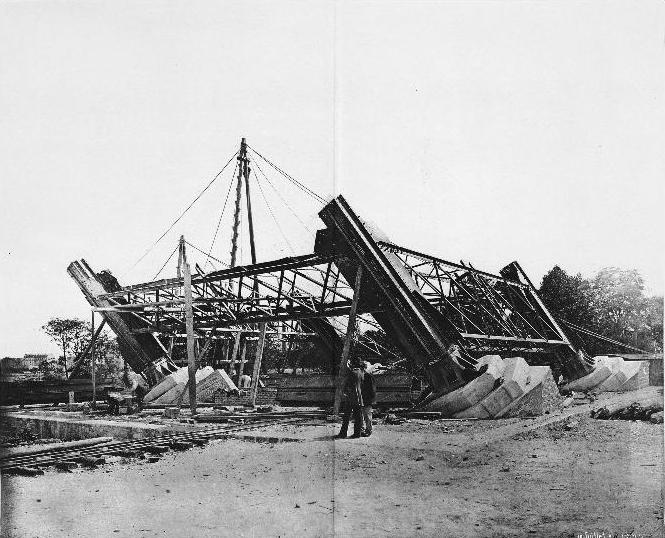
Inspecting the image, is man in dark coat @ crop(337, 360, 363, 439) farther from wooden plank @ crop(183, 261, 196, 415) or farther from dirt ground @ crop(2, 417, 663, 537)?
wooden plank @ crop(183, 261, 196, 415)

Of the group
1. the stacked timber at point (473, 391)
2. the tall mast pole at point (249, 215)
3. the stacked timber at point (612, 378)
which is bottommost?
the stacked timber at point (612, 378)

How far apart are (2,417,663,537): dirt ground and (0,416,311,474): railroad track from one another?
0.54 metres

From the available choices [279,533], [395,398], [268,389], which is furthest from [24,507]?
[268,389]

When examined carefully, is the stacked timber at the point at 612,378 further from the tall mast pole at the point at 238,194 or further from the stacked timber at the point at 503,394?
the tall mast pole at the point at 238,194

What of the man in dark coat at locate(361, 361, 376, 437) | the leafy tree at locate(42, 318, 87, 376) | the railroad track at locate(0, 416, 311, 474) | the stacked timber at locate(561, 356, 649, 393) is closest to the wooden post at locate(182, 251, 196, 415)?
the railroad track at locate(0, 416, 311, 474)

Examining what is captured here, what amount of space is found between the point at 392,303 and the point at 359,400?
3.55 metres

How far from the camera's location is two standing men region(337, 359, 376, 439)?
937cm

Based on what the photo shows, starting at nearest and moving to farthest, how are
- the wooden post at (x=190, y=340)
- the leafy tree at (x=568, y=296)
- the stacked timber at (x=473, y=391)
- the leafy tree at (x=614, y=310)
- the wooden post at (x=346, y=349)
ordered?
1. the stacked timber at (x=473, y=391)
2. the wooden post at (x=346, y=349)
3. the wooden post at (x=190, y=340)
4. the leafy tree at (x=614, y=310)
5. the leafy tree at (x=568, y=296)

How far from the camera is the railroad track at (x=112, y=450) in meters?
7.86

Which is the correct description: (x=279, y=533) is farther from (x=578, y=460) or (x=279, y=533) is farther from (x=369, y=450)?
(x=578, y=460)

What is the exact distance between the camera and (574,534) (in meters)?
4.58

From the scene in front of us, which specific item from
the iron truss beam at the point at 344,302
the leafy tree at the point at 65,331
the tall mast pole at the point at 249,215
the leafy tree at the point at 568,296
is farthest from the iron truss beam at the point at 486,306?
the leafy tree at the point at 65,331

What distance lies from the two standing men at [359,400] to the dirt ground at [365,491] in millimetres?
553

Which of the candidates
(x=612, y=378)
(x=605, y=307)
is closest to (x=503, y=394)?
(x=612, y=378)
